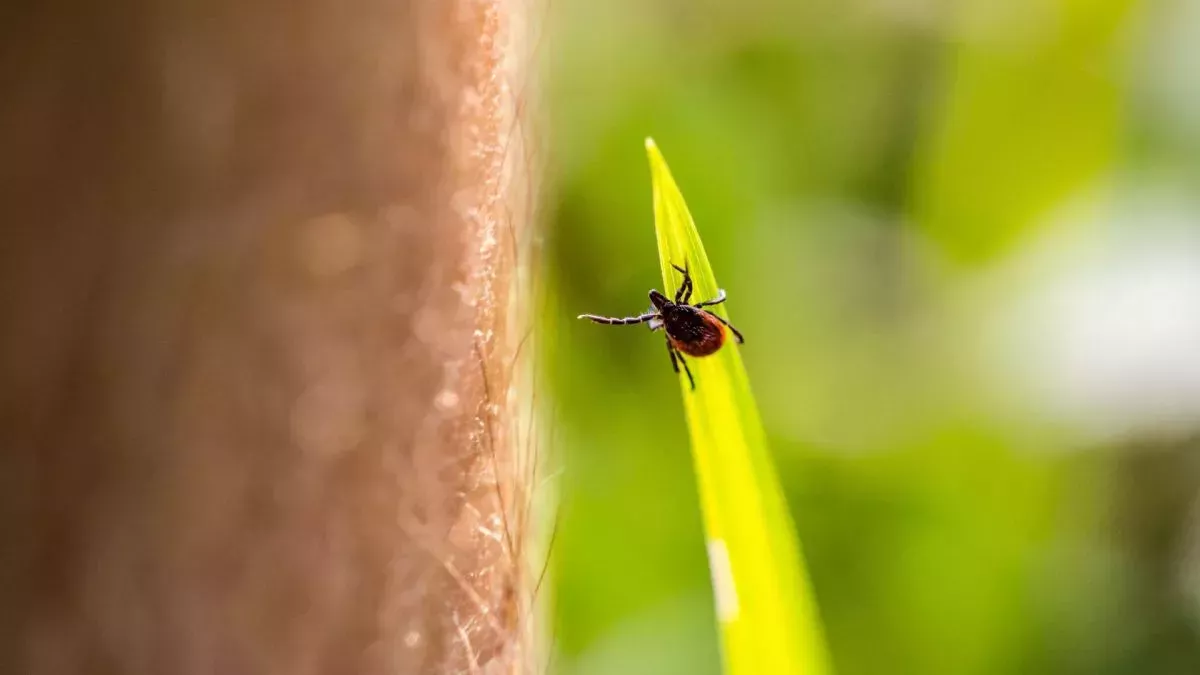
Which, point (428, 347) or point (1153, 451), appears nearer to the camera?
point (428, 347)

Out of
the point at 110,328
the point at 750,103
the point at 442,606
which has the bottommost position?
the point at 442,606

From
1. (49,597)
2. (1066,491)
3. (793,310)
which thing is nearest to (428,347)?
(49,597)

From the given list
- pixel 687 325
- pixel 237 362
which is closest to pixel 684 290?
pixel 687 325

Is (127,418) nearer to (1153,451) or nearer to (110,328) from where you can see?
(110,328)

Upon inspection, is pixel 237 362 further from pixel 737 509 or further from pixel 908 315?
pixel 908 315

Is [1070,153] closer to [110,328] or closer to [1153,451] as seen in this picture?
[1153,451]

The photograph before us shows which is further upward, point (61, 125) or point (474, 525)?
point (61, 125)

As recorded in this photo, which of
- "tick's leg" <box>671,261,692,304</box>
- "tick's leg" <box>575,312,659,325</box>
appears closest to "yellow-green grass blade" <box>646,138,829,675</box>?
"tick's leg" <box>671,261,692,304</box>
